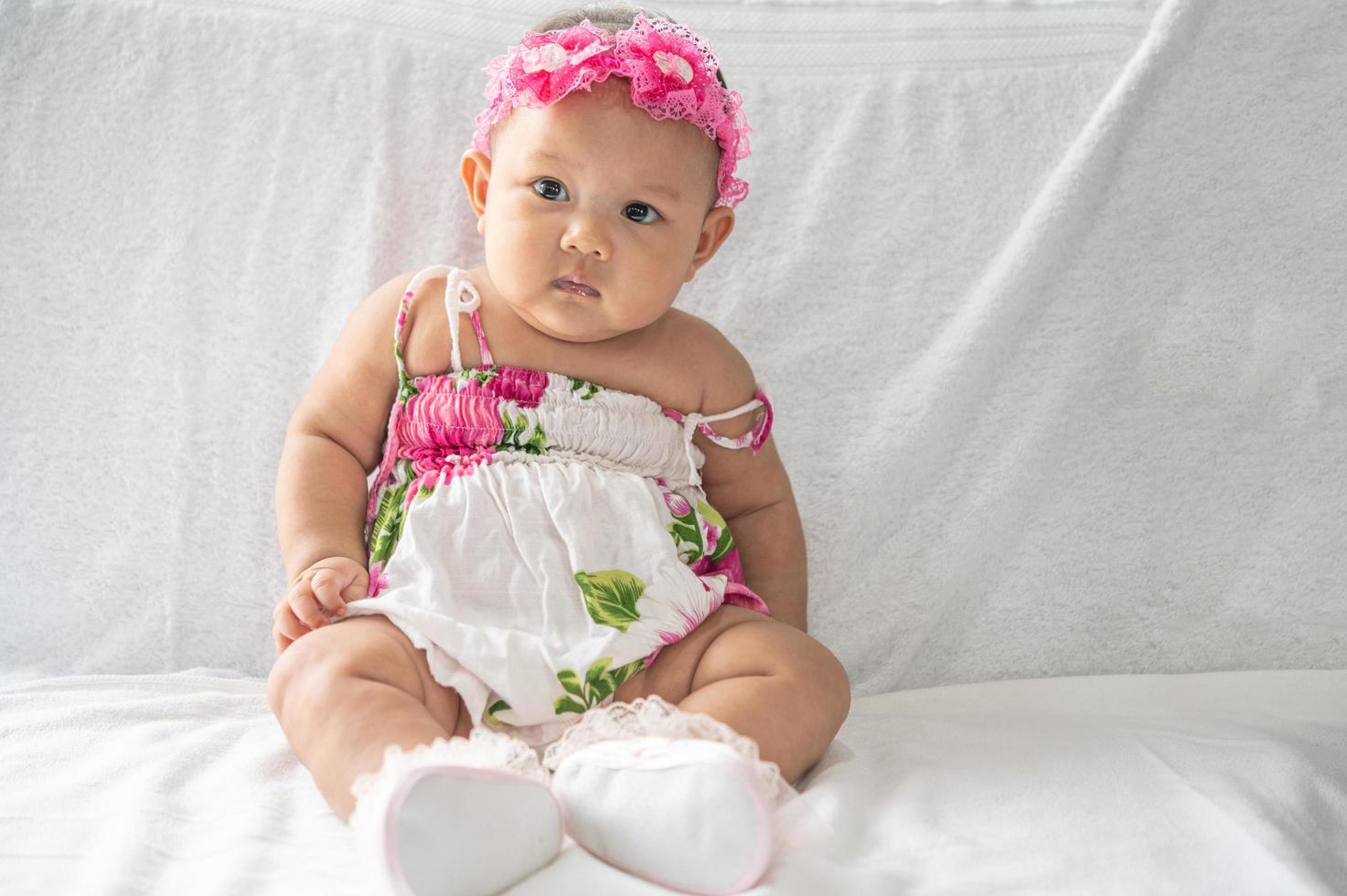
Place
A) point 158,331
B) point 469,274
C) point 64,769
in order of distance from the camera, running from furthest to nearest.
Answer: point 158,331 < point 469,274 < point 64,769

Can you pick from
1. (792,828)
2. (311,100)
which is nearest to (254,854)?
(792,828)

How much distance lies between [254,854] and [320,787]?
2.8 inches

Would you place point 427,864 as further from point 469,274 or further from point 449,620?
point 469,274

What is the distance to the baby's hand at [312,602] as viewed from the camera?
105 cm

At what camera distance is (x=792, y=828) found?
862 mm

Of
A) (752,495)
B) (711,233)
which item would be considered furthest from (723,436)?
(711,233)

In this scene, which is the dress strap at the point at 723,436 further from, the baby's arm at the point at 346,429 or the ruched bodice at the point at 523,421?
the baby's arm at the point at 346,429

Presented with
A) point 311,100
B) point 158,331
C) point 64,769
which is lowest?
point 64,769

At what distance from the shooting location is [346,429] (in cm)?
123

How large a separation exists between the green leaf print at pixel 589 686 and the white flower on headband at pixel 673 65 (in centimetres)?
53

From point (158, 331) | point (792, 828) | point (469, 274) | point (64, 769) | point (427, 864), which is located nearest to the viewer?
point (427, 864)

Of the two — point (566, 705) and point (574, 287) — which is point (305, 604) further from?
point (574, 287)

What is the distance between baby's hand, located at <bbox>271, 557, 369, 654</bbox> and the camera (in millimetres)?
1052

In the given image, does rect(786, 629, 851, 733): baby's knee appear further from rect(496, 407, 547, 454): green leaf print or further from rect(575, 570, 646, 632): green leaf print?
rect(496, 407, 547, 454): green leaf print
